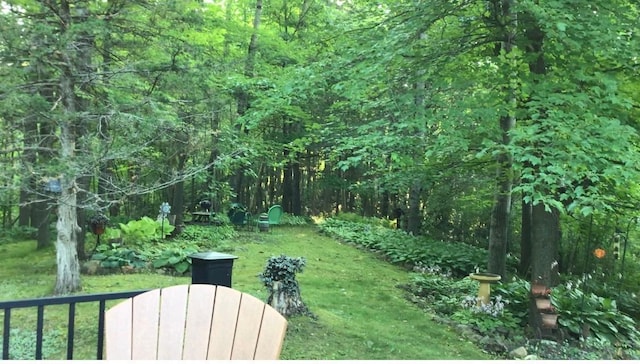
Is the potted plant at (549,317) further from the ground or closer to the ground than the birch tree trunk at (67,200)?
closer to the ground

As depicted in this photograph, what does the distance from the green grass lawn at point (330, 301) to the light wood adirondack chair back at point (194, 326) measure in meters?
1.95

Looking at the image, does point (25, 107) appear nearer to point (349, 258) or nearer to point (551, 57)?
point (551, 57)

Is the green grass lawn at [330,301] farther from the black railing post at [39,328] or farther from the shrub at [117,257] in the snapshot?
the black railing post at [39,328]

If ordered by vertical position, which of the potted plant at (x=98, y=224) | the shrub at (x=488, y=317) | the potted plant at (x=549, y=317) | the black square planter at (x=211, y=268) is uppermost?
the black square planter at (x=211, y=268)

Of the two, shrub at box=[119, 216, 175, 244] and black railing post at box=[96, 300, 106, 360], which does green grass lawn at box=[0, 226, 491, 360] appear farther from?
black railing post at box=[96, 300, 106, 360]

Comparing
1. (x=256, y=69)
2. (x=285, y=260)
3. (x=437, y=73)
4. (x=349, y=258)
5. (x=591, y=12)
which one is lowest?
(x=349, y=258)

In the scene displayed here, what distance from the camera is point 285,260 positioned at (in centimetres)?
431

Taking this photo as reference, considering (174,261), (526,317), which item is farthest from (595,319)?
(174,261)

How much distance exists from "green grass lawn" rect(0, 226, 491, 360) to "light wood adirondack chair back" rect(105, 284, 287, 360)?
195cm

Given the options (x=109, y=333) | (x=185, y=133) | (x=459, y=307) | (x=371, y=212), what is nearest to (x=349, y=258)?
(x=459, y=307)

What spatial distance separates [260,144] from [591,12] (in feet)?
24.6

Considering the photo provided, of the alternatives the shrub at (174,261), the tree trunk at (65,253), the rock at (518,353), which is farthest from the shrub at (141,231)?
the rock at (518,353)

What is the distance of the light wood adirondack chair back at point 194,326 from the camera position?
64.1 inches

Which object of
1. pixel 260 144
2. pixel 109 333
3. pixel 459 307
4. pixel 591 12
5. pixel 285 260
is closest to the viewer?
pixel 109 333
